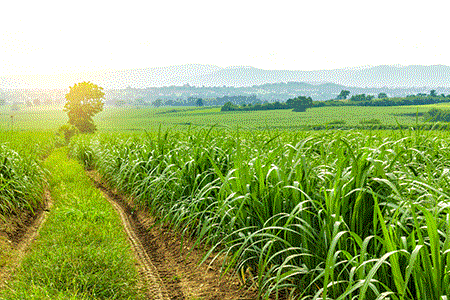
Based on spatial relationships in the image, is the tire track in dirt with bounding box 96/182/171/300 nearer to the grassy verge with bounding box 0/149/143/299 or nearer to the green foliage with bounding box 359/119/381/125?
the grassy verge with bounding box 0/149/143/299

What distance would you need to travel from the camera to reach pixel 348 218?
2830mm

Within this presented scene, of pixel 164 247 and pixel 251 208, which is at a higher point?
pixel 251 208

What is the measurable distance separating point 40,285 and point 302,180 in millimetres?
2654

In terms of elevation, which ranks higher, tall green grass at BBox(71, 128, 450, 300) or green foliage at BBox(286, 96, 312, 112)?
green foliage at BBox(286, 96, 312, 112)

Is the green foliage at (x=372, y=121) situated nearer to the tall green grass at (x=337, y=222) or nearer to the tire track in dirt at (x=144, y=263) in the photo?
the tall green grass at (x=337, y=222)

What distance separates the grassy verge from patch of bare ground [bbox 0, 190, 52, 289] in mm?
141

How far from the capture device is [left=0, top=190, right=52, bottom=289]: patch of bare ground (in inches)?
161

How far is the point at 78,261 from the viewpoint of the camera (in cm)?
377

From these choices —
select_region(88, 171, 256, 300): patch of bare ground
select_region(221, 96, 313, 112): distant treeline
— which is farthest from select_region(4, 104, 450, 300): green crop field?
select_region(221, 96, 313, 112): distant treeline

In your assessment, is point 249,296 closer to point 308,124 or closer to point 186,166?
point 308,124

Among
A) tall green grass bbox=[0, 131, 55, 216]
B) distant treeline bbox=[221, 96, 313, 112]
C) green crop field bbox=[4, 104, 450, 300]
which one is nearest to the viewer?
green crop field bbox=[4, 104, 450, 300]

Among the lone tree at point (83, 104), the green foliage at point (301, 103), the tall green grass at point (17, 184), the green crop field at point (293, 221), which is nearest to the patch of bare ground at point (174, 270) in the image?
the green crop field at point (293, 221)

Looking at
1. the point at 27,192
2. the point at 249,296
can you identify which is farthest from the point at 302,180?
the point at 27,192

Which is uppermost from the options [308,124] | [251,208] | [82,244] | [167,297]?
[308,124]
